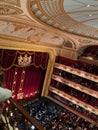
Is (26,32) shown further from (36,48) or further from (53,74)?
(53,74)

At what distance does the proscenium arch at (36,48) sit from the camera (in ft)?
41.0

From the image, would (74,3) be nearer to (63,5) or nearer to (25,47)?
(63,5)

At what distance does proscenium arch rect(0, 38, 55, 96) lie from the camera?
Answer: 12.5m

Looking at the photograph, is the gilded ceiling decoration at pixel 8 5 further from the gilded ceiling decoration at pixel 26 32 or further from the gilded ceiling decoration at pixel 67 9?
the gilded ceiling decoration at pixel 26 32

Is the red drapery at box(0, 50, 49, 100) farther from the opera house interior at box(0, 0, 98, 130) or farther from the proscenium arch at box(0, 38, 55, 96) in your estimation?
the proscenium arch at box(0, 38, 55, 96)

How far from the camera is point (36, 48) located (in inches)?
599

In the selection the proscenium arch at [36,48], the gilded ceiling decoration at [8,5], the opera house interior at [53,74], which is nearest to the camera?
the gilded ceiling decoration at [8,5]

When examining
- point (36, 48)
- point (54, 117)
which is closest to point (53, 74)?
point (36, 48)

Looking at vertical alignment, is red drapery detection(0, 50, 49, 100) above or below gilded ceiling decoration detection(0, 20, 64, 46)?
below

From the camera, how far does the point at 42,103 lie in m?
17.6

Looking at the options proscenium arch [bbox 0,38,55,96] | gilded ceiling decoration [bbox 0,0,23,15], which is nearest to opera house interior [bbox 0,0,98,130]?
proscenium arch [bbox 0,38,55,96]

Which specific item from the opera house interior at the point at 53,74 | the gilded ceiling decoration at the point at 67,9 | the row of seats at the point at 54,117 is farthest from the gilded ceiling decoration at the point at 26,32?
the row of seats at the point at 54,117

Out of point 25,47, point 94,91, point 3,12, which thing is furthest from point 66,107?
point 3,12

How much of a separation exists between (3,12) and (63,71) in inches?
455
